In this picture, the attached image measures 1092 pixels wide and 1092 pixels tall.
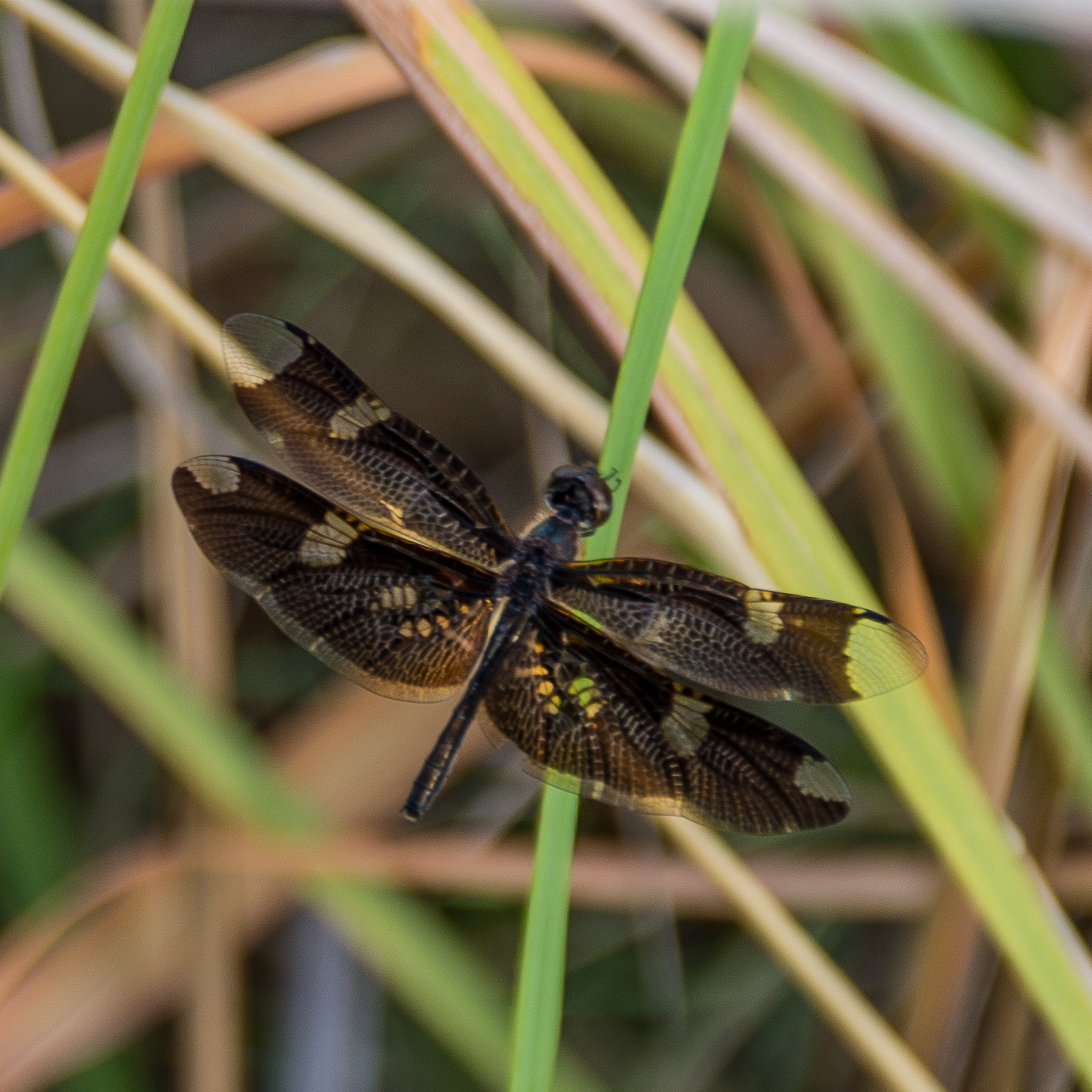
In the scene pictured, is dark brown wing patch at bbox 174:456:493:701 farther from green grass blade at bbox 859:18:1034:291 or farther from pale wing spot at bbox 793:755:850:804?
green grass blade at bbox 859:18:1034:291

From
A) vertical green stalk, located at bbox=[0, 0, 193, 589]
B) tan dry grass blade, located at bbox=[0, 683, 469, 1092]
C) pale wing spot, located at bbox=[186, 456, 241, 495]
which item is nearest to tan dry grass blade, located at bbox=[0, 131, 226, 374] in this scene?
pale wing spot, located at bbox=[186, 456, 241, 495]

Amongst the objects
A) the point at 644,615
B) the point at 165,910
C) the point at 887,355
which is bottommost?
the point at 165,910

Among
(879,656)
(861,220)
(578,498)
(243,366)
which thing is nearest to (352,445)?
(243,366)

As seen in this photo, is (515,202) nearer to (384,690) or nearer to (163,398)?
(384,690)

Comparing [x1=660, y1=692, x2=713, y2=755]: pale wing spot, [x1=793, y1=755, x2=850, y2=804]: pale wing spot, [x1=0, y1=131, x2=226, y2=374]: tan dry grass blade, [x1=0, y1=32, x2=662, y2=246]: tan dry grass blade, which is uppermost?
[x1=0, y1=32, x2=662, y2=246]: tan dry grass blade

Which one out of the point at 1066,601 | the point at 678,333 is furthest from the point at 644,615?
the point at 1066,601

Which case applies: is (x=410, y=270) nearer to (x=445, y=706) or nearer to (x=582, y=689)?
(x=582, y=689)
